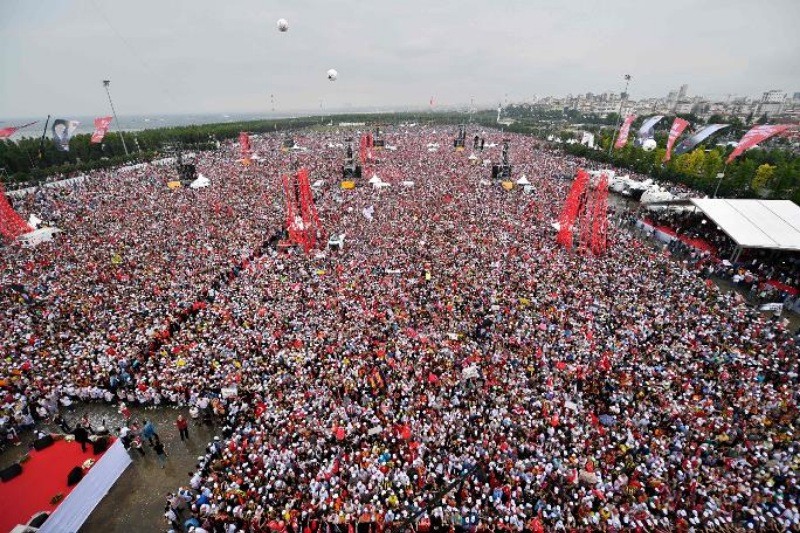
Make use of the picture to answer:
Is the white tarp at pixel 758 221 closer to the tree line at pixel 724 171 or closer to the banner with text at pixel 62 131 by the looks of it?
the tree line at pixel 724 171

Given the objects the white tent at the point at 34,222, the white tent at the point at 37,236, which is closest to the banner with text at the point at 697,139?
the white tent at the point at 37,236

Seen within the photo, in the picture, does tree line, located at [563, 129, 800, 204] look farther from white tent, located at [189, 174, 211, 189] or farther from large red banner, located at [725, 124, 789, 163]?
white tent, located at [189, 174, 211, 189]

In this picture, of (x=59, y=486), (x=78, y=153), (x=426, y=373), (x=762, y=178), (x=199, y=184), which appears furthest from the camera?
(x=78, y=153)

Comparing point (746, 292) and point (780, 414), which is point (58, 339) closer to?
point (780, 414)

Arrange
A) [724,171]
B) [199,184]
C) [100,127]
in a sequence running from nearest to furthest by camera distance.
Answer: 1. [199,184]
2. [724,171]
3. [100,127]

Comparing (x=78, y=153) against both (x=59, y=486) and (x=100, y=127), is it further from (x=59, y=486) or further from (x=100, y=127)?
(x=59, y=486)

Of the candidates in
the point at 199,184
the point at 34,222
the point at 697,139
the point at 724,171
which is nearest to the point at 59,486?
the point at 34,222
